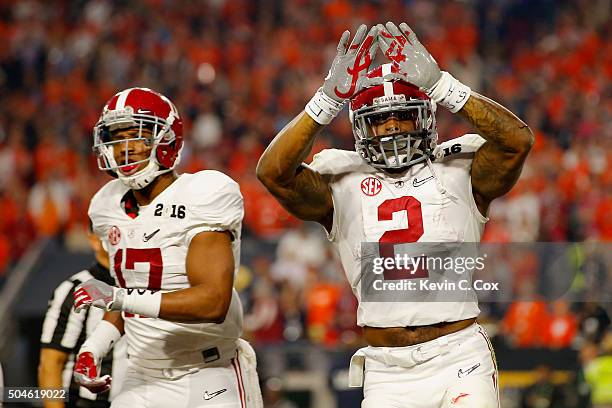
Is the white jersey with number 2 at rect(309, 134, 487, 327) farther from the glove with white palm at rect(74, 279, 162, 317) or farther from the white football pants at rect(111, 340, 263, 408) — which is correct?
the glove with white palm at rect(74, 279, 162, 317)

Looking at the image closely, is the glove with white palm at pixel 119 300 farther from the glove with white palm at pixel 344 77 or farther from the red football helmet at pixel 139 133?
the glove with white palm at pixel 344 77

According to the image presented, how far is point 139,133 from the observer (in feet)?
13.0

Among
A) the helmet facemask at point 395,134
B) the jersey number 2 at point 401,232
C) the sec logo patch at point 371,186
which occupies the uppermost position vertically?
the helmet facemask at point 395,134

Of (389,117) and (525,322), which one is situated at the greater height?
(389,117)

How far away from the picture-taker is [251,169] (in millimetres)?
10406

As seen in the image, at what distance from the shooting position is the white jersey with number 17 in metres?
3.82

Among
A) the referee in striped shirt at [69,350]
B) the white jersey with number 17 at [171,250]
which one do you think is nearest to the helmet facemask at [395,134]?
the white jersey with number 17 at [171,250]

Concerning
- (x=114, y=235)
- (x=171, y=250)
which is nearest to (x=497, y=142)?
(x=171, y=250)

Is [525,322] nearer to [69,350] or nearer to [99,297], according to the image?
[69,350]

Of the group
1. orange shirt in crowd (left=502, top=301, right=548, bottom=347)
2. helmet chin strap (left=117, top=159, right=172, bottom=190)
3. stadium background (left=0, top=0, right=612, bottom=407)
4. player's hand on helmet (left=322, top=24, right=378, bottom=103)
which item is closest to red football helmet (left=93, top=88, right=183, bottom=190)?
helmet chin strap (left=117, top=159, right=172, bottom=190)

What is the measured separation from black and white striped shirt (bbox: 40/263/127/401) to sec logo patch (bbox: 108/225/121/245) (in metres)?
0.65

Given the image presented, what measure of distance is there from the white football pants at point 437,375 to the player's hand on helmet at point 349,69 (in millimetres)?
931

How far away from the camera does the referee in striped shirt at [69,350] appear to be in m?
4.50

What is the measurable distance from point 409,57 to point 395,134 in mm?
283
